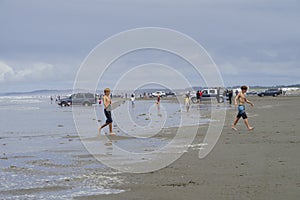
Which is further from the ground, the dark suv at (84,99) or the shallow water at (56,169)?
the dark suv at (84,99)

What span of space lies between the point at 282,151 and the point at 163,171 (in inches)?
143

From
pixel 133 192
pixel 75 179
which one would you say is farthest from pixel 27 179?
pixel 133 192

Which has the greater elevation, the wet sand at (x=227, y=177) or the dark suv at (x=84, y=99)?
the dark suv at (x=84, y=99)

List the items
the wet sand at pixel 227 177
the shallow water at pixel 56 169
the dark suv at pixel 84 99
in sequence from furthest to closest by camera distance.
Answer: the dark suv at pixel 84 99
the shallow water at pixel 56 169
the wet sand at pixel 227 177

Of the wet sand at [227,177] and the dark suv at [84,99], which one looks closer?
the wet sand at [227,177]

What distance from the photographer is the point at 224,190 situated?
757cm

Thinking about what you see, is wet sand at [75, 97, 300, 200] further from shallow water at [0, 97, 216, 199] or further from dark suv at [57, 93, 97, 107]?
dark suv at [57, 93, 97, 107]

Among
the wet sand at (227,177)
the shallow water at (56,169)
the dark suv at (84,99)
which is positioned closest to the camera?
the wet sand at (227,177)

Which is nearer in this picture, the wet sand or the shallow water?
the wet sand

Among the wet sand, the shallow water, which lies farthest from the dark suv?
the wet sand

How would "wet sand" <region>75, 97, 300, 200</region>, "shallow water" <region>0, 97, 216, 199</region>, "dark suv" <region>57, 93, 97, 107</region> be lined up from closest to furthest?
"wet sand" <region>75, 97, 300, 200</region> < "shallow water" <region>0, 97, 216, 199</region> < "dark suv" <region>57, 93, 97, 107</region>

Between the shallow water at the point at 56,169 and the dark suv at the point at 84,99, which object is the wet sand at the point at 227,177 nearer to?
the shallow water at the point at 56,169

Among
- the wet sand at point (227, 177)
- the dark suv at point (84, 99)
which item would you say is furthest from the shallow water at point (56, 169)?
the dark suv at point (84, 99)

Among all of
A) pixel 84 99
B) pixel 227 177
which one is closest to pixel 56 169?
pixel 227 177
